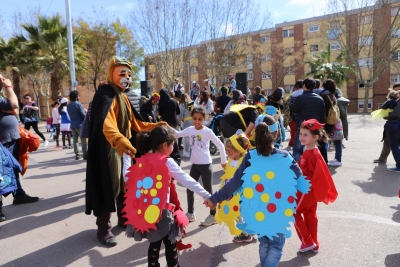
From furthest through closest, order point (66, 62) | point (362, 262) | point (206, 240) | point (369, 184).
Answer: point (66, 62)
point (369, 184)
point (206, 240)
point (362, 262)

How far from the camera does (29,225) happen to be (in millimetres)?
4332

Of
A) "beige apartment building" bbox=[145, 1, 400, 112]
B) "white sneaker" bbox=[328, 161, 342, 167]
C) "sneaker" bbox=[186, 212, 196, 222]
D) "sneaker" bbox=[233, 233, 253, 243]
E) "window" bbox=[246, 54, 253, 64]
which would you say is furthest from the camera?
"window" bbox=[246, 54, 253, 64]

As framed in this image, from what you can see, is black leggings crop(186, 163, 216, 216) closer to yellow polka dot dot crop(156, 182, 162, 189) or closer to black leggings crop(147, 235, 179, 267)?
black leggings crop(147, 235, 179, 267)

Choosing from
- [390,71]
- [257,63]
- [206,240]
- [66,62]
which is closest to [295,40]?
[257,63]

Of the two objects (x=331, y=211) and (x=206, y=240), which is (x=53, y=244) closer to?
(x=206, y=240)

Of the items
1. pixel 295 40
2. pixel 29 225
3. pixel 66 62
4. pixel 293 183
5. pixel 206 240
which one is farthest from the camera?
pixel 295 40

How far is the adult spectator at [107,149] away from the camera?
3.48 metres

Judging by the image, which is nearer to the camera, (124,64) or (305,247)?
(305,247)

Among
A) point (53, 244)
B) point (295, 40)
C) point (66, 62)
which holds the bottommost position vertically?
point (53, 244)

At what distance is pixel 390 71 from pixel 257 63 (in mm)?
14900

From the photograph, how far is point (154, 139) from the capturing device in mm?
2709

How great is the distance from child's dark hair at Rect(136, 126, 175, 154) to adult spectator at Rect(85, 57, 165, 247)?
64cm

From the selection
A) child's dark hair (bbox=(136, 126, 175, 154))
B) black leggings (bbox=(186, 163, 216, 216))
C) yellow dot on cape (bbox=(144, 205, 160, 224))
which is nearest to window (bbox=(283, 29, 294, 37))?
black leggings (bbox=(186, 163, 216, 216))

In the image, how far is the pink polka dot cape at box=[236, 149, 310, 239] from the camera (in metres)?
2.45
